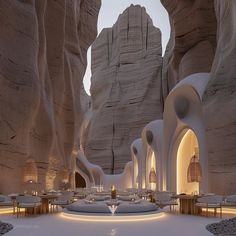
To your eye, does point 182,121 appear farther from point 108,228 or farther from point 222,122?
point 108,228

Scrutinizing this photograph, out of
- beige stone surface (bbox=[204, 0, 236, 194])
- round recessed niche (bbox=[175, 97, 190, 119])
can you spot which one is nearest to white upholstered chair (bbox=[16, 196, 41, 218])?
beige stone surface (bbox=[204, 0, 236, 194])

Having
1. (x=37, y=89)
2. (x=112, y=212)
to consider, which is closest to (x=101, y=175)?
(x=37, y=89)

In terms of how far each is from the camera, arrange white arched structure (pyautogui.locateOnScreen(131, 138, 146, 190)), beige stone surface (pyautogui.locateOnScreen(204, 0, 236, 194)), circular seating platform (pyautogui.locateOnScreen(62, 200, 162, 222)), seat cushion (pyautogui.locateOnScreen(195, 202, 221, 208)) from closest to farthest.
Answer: circular seating platform (pyautogui.locateOnScreen(62, 200, 162, 222))
seat cushion (pyautogui.locateOnScreen(195, 202, 221, 208))
beige stone surface (pyautogui.locateOnScreen(204, 0, 236, 194))
white arched structure (pyautogui.locateOnScreen(131, 138, 146, 190))

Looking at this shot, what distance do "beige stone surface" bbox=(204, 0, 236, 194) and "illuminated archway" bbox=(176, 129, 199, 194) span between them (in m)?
3.86

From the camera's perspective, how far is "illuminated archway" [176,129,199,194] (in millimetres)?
16281

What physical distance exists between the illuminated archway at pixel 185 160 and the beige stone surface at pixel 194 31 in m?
8.92

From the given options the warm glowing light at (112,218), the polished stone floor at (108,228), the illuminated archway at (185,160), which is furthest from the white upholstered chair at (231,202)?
the illuminated archway at (185,160)

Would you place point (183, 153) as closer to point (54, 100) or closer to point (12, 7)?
point (54, 100)

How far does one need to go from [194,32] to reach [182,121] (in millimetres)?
11726

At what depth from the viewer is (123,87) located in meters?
38.2

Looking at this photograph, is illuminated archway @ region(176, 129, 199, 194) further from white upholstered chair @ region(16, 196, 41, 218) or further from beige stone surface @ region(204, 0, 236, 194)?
white upholstered chair @ region(16, 196, 41, 218)

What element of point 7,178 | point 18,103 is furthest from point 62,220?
point 18,103

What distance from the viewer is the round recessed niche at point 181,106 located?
1486 cm

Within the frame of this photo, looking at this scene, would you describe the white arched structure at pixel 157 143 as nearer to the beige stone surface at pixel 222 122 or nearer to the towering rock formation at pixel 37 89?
the towering rock formation at pixel 37 89
